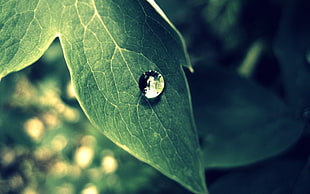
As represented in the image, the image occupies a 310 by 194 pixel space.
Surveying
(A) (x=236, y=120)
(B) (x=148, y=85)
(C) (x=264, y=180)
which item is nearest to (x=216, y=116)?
(A) (x=236, y=120)

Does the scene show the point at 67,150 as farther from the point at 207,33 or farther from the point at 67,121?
the point at 207,33

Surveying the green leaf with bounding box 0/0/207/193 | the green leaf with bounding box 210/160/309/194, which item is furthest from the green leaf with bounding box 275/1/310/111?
the green leaf with bounding box 0/0/207/193

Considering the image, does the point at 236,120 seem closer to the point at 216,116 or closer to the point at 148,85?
the point at 216,116

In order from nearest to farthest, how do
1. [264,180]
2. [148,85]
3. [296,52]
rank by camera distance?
1. [148,85]
2. [264,180]
3. [296,52]

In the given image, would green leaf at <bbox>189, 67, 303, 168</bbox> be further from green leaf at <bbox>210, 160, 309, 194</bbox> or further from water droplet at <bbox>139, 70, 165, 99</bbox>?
water droplet at <bbox>139, 70, 165, 99</bbox>

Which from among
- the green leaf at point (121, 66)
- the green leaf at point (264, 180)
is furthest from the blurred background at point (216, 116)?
the green leaf at point (121, 66)

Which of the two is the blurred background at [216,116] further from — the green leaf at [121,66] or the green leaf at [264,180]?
the green leaf at [121,66]
